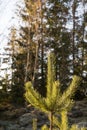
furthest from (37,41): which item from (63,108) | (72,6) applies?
(63,108)

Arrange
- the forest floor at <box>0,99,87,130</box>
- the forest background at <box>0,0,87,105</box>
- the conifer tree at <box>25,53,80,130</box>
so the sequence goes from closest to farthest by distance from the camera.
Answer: the conifer tree at <box>25,53,80,130</box>, the forest floor at <box>0,99,87,130</box>, the forest background at <box>0,0,87,105</box>

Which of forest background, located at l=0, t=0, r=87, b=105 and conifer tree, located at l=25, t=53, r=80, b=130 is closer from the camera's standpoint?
conifer tree, located at l=25, t=53, r=80, b=130

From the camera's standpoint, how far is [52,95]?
153 inches

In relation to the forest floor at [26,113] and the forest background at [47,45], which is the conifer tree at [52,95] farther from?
the forest background at [47,45]

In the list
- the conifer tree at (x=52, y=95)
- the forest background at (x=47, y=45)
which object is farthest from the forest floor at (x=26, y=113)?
the conifer tree at (x=52, y=95)

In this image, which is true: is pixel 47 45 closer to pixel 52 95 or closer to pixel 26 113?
pixel 26 113

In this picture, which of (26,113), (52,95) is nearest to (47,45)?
(26,113)

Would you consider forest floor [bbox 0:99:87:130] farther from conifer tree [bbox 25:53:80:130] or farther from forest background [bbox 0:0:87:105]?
conifer tree [bbox 25:53:80:130]

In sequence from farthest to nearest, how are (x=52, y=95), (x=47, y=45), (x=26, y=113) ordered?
1. (x=47, y=45)
2. (x=26, y=113)
3. (x=52, y=95)

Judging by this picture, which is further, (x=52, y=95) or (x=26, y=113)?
(x=26, y=113)

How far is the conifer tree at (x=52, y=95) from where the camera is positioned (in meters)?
3.79

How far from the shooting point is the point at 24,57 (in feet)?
110

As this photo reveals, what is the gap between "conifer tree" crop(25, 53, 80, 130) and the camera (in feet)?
12.5

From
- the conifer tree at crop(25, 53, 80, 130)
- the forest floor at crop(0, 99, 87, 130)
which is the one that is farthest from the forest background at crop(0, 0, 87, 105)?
the conifer tree at crop(25, 53, 80, 130)
